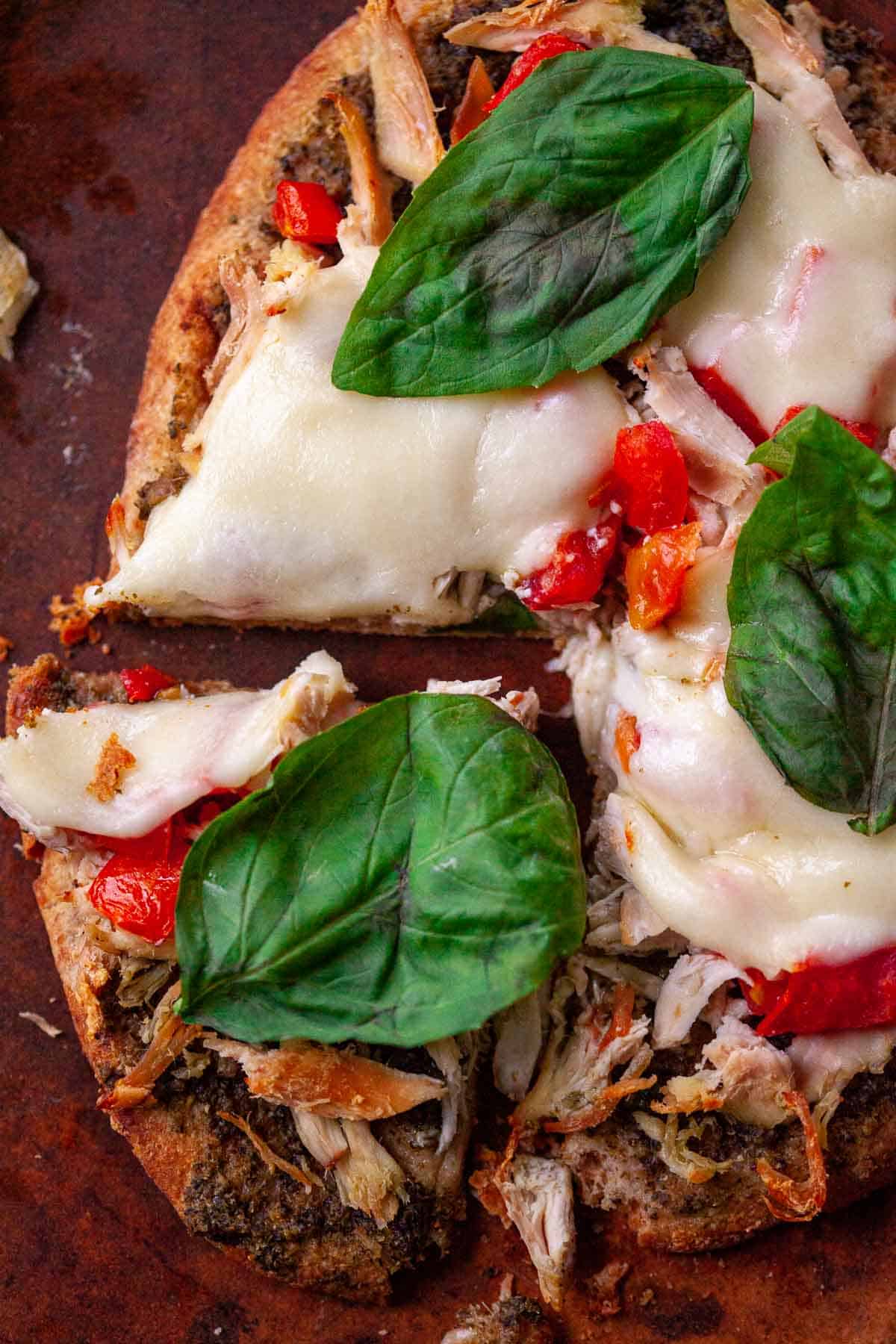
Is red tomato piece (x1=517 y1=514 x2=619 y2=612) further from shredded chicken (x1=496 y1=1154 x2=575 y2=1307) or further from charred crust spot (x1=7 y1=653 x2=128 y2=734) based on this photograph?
shredded chicken (x1=496 y1=1154 x2=575 y2=1307)

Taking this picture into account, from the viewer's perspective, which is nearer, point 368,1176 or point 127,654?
point 368,1176

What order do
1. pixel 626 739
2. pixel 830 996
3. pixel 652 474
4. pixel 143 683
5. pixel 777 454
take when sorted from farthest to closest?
1. pixel 143 683
2. pixel 626 739
3. pixel 652 474
4. pixel 830 996
5. pixel 777 454

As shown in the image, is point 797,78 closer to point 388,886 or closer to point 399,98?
point 399,98

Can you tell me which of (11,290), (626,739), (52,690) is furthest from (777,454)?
(11,290)

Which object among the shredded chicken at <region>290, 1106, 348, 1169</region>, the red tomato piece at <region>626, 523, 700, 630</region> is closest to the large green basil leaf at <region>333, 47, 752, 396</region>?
the red tomato piece at <region>626, 523, 700, 630</region>

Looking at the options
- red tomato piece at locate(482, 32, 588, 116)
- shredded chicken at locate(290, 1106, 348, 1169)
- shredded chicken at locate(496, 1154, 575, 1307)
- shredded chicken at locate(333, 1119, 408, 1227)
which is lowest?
shredded chicken at locate(496, 1154, 575, 1307)

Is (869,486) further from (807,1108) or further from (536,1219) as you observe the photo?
(536,1219)

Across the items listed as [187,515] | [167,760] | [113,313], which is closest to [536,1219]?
[167,760]

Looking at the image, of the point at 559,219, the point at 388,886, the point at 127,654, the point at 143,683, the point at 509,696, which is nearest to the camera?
the point at 388,886
